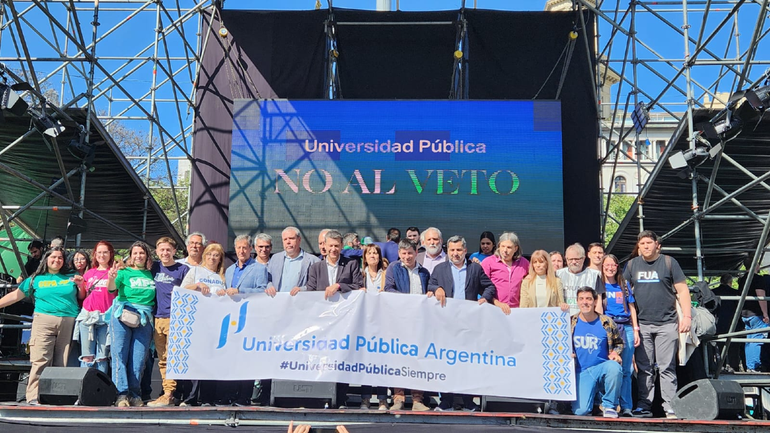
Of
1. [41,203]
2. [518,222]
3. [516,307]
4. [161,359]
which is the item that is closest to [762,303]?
[518,222]

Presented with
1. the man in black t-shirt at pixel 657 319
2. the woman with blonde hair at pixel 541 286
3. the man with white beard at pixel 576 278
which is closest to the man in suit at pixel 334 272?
the woman with blonde hair at pixel 541 286

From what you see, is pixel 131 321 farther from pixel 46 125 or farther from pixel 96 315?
pixel 46 125

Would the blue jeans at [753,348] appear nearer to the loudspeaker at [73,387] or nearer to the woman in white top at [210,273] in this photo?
the woman in white top at [210,273]

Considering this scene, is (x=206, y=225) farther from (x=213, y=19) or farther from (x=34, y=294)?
(x=34, y=294)

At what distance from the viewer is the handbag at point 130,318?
21.0 ft

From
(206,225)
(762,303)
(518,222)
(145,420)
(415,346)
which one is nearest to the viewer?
(145,420)

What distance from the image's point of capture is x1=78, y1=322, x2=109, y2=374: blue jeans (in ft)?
Result: 21.8

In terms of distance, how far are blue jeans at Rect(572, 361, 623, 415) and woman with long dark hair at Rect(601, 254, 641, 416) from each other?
26 centimetres

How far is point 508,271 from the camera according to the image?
6.77 meters

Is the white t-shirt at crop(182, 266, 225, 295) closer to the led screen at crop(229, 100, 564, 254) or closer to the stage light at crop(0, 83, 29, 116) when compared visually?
the stage light at crop(0, 83, 29, 116)

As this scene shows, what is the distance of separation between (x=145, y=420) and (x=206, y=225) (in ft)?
21.9

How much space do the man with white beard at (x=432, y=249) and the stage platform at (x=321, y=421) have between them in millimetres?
1497

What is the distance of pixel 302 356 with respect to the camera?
20.6 feet

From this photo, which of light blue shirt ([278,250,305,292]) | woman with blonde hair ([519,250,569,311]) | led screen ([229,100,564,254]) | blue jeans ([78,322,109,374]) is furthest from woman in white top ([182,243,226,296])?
led screen ([229,100,564,254])
